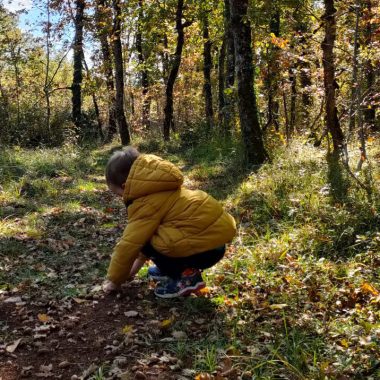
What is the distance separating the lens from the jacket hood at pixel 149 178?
140 inches

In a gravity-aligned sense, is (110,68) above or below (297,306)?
above

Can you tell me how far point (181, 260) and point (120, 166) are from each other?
986 millimetres

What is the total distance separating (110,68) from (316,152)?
14.6m

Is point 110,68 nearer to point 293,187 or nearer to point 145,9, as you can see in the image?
point 145,9

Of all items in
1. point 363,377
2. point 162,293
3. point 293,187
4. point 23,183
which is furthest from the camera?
point 23,183

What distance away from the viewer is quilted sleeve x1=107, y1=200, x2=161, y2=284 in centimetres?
359

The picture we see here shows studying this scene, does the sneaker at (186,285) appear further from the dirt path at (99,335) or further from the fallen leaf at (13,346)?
the fallen leaf at (13,346)

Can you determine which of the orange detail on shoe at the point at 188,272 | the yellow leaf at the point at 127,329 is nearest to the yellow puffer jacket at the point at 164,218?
the orange detail on shoe at the point at 188,272

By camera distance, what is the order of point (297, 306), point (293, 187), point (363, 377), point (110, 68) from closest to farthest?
point (363, 377)
point (297, 306)
point (293, 187)
point (110, 68)

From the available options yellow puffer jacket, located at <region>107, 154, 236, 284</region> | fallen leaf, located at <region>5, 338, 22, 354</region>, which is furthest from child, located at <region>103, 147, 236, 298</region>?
fallen leaf, located at <region>5, 338, 22, 354</region>

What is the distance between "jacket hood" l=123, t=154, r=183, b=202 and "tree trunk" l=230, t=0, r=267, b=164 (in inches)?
203

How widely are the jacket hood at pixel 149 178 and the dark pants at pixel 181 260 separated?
496 millimetres

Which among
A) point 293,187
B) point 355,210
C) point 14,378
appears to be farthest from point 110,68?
point 14,378

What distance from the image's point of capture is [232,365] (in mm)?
2902
